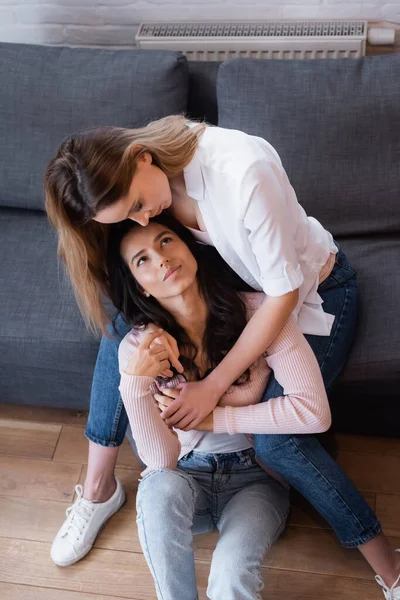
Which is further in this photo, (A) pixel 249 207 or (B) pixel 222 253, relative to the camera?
(B) pixel 222 253

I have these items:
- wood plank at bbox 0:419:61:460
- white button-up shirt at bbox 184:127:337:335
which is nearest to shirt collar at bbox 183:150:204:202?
white button-up shirt at bbox 184:127:337:335

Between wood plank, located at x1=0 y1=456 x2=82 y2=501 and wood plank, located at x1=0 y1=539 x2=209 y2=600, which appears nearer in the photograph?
wood plank, located at x1=0 y1=539 x2=209 y2=600

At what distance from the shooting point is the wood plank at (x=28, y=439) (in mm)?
2219

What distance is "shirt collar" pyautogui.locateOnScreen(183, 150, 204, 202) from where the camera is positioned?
5.09ft

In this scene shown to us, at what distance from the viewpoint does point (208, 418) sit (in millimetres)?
1711

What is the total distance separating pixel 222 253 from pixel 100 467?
0.66 meters

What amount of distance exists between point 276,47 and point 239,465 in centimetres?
121

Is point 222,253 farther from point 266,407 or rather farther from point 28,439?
point 28,439

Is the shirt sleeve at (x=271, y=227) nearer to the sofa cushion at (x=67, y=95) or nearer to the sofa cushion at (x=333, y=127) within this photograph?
the sofa cushion at (x=333, y=127)

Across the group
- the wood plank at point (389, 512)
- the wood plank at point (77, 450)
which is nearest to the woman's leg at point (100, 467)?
the wood plank at point (77, 450)

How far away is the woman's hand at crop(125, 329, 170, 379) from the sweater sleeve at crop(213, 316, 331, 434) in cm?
15

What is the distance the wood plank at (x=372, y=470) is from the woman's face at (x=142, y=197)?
934 mm

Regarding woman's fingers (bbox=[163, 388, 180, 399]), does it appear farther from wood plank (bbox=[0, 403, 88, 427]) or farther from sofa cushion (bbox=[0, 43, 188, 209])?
sofa cushion (bbox=[0, 43, 188, 209])

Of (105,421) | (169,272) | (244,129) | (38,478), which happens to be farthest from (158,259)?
(38,478)
